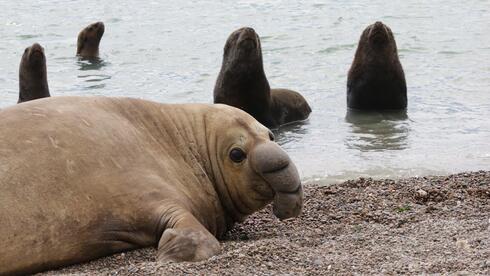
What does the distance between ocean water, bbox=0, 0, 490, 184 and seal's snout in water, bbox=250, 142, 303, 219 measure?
2576 mm

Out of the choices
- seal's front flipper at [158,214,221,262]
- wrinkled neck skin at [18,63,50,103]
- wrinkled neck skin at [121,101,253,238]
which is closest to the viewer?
seal's front flipper at [158,214,221,262]

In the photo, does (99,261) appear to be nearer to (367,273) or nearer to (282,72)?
(367,273)

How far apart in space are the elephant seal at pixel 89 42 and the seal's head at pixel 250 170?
38.7 ft

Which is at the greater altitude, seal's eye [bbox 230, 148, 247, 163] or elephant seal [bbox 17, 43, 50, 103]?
seal's eye [bbox 230, 148, 247, 163]

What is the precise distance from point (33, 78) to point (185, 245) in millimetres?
7335

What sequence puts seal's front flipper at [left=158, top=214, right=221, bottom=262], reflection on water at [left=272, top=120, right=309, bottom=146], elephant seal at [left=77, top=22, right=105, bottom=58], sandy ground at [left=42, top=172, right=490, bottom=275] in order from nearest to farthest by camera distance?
sandy ground at [left=42, top=172, right=490, bottom=275]
seal's front flipper at [left=158, top=214, right=221, bottom=262]
reflection on water at [left=272, top=120, right=309, bottom=146]
elephant seal at [left=77, top=22, right=105, bottom=58]

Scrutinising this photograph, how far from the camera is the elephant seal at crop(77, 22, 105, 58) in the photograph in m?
17.6

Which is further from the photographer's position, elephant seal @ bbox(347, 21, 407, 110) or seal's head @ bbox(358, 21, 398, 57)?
seal's head @ bbox(358, 21, 398, 57)

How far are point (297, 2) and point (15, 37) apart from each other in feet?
23.2

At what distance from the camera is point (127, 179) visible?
5.40m

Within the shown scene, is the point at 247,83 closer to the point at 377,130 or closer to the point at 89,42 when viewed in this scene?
the point at 377,130

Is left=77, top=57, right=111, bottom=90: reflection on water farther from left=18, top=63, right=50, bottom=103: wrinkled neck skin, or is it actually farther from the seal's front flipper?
the seal's front flipper

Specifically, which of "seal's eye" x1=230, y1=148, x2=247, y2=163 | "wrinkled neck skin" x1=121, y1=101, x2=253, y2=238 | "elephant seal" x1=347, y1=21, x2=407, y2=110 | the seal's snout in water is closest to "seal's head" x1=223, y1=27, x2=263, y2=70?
"elephant seal" x1=347, y1=21, x2=407, y2=110

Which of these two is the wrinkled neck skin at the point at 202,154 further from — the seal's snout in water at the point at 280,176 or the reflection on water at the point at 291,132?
the reflection on water at the point at 291,132
